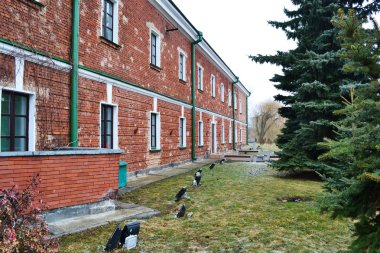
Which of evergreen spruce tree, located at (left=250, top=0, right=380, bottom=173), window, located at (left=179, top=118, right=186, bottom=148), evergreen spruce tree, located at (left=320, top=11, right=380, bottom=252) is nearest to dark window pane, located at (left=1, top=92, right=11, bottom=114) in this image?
evergreen spruce tree, located at (left=320, top=11, right=380, bottom=252)

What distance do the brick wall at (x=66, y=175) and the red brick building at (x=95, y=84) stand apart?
19 mm

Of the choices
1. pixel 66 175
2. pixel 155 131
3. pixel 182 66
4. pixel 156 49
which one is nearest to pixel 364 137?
pixel 66 175

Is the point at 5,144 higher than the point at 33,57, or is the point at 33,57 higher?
the point at 33,57

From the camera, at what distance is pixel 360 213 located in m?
2.54

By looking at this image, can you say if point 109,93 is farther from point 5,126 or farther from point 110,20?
point 5,126

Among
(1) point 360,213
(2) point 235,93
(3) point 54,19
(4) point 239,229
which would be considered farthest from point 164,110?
(2) point 235,93

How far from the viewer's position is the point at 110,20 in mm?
9211

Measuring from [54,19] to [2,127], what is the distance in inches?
110

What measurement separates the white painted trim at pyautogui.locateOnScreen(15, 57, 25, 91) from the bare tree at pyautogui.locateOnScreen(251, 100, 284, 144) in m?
47.8

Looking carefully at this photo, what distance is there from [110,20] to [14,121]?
4.60 meters

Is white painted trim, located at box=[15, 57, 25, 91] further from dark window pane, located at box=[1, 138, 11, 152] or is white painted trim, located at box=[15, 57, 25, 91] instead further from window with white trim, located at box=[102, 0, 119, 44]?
window with white trim, located at box=[102, 0, 119, 44]

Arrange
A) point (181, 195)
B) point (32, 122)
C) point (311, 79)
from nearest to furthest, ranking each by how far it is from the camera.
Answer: point (32, 122)
point (181, 195)
point (311, 79)

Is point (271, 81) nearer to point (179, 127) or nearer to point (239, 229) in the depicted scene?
point (179, 127)

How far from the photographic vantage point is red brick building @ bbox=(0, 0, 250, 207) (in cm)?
582
